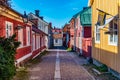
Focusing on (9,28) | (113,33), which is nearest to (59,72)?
(9,28)

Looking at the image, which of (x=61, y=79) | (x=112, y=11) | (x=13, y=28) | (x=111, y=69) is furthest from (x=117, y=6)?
(x=13, y=28)

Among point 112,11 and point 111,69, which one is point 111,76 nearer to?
point 111,69

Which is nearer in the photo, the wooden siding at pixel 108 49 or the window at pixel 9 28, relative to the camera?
the wooden siding at pixel 108 49

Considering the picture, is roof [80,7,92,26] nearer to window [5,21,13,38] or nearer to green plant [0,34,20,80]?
window [5,21,13,38]

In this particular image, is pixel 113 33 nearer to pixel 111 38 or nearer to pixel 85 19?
pixel 111 38

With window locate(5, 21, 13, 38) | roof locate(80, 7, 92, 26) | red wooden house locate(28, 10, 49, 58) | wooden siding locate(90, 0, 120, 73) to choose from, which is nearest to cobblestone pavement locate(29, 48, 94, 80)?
wooden siding locate(90, 0, 120, 73)

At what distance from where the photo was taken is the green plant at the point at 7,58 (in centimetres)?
888

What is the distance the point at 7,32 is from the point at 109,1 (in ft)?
19.3

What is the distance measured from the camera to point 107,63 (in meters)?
14.6

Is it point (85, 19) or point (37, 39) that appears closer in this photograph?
point (85, 19)

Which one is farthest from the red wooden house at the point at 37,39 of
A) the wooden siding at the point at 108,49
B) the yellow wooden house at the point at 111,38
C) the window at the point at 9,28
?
the yellow wooden house at the point at 111,38

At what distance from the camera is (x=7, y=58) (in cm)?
953

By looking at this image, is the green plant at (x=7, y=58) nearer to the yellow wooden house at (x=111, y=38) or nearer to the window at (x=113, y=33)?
the yellow wooden house at (x=111, y=38)

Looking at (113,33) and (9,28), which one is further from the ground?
(9,28)
